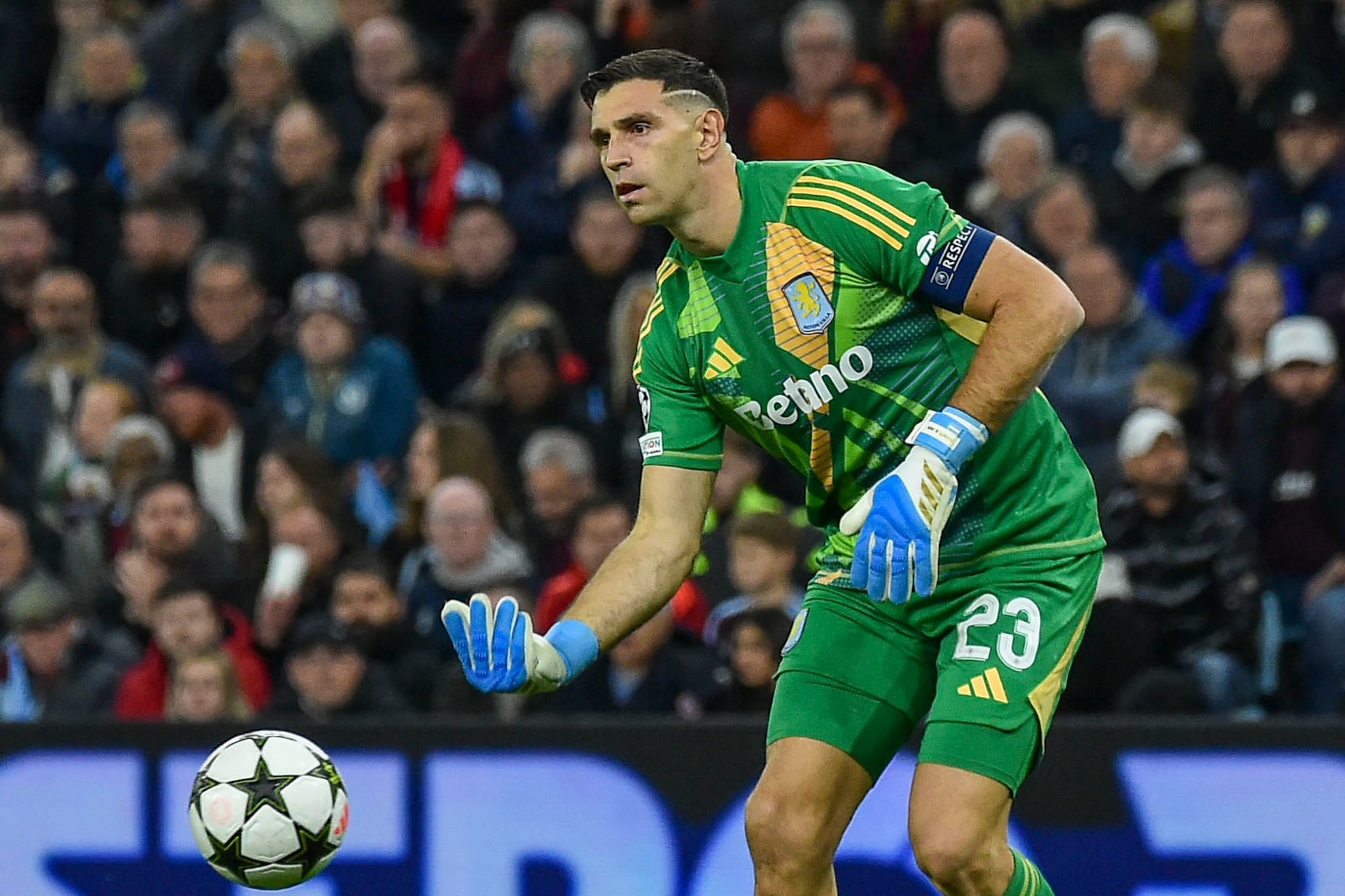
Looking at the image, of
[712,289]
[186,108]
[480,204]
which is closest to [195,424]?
[480,204]

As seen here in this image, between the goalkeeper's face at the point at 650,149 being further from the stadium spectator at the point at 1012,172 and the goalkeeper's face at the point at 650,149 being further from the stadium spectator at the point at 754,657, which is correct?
the stadium spectator at the point at 1012,172

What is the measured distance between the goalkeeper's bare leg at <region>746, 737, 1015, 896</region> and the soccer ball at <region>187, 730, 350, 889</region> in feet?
4.70

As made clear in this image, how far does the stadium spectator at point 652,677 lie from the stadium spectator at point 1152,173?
11.3 feet

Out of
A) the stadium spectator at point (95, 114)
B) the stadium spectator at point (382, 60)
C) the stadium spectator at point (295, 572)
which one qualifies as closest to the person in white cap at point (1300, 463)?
the stadium spectator at point (295, 572)

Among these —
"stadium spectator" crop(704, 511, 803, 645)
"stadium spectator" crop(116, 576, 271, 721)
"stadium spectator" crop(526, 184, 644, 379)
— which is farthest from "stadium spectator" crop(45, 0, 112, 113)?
"stadium spectator" crop(704, 511, 803, 645)

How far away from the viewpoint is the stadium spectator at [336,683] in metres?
9.29

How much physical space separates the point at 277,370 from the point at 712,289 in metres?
5.71

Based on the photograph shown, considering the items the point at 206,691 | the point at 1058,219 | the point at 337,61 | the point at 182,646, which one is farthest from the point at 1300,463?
the point at 337,61

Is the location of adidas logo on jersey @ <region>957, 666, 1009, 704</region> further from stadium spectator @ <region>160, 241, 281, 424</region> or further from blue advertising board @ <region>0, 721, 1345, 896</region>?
stadium spectator @ <region>160, 241, 281, 424</region>

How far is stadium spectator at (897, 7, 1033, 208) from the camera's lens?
37.9ft

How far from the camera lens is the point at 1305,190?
10828mm

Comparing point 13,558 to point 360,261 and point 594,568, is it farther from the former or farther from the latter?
point 594,568

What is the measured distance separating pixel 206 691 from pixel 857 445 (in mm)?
4087

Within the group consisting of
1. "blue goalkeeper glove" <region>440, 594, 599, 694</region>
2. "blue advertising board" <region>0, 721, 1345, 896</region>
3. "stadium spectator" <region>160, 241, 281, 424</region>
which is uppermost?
"stadium spectator" <region>160, 241, 281, 424</region>
